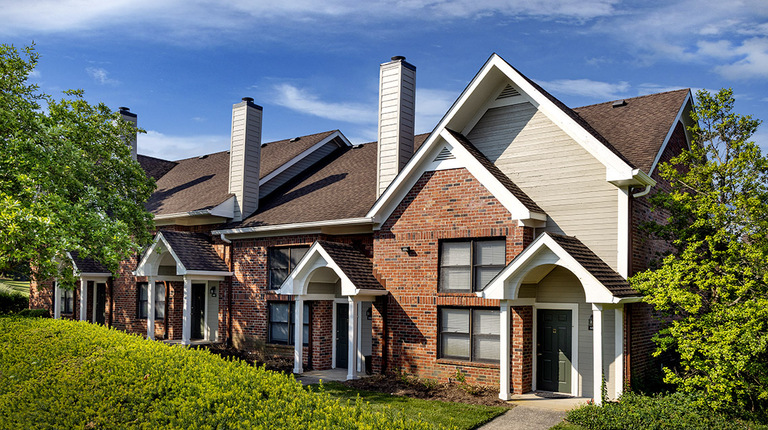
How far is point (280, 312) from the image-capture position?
1995 cm

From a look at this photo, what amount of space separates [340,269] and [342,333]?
321 cm

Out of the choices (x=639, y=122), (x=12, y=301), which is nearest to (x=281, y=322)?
(x=639, y=122)

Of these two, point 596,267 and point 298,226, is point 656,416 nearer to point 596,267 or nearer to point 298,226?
point 596,267

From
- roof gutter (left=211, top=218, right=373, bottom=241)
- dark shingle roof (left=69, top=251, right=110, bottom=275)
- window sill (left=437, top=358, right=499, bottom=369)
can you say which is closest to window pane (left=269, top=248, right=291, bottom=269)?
roof gutter (left=211, top=218, right=373, bottom=241)

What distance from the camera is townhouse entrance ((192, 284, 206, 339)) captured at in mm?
23016

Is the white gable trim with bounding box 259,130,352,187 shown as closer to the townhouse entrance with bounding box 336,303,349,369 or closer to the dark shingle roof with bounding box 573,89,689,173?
the townhouse entrance with bounding box 336,303,349,369

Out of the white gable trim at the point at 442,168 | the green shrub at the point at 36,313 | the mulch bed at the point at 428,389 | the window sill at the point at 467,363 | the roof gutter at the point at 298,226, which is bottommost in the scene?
the mulch bed at the point at 428,389

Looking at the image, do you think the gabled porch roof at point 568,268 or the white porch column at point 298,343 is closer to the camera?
the gabled porch roof at point 568,268

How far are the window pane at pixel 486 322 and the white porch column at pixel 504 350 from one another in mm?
1183

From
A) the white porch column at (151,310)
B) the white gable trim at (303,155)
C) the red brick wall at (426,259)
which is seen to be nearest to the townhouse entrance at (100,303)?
the white porch column at (151,310)

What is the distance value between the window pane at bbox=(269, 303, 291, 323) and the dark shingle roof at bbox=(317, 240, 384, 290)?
11.2 feet

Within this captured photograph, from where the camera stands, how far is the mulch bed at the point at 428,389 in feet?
45.5

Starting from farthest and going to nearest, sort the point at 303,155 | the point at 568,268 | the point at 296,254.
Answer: the point at 303,155 → the point at 296,254 → the point at 568,268

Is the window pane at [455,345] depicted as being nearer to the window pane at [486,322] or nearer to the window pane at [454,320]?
the window pane at [454,320]
